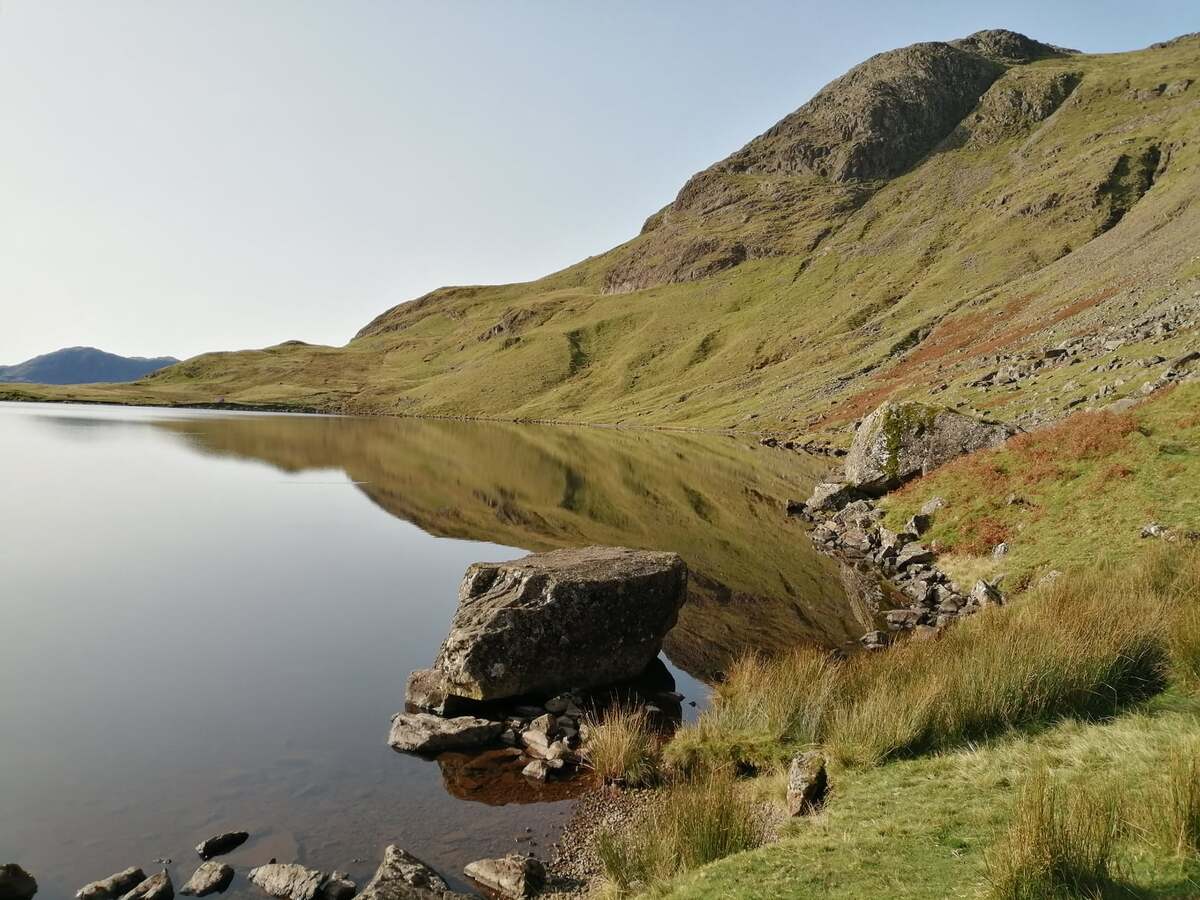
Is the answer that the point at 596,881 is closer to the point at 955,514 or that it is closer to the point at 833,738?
the point at 833,738

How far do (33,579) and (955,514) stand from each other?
129ft

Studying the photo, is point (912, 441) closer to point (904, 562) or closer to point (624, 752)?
point (904, 562)

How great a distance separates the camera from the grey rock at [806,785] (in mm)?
10930

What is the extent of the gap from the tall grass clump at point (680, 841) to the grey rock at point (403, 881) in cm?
259

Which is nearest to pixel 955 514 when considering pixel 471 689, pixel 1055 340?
pixel 471 689

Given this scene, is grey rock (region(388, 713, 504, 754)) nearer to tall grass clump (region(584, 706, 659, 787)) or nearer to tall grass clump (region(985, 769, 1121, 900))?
tall grass clump (region(584, 706, 659, 787))

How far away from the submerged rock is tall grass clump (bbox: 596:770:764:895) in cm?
137

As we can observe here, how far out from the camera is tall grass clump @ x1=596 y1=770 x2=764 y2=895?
9.26 metres

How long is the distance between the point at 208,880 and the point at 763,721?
413 inches

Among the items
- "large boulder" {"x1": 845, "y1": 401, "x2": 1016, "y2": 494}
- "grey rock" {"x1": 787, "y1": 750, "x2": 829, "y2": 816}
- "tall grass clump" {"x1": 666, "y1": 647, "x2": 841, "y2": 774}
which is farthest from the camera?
"large boulder" {"x1": 845, "y1": 401, "x2": 1016, "y2": 494}

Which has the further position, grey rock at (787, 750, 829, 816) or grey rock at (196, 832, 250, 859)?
grey rock at (196, 832, 250, 859)

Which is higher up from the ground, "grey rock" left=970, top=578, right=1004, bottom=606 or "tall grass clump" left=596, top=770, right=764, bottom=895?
"tall grass clump" left=596, top=770, right=764, bottom=895

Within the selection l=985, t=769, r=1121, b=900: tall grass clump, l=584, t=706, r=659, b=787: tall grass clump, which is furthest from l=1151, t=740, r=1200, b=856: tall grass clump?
l=584, t=706, r=659, b=787: tall grass clump

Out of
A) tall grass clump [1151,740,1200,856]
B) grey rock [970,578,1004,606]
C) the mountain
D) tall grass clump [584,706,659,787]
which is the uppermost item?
the mountain
